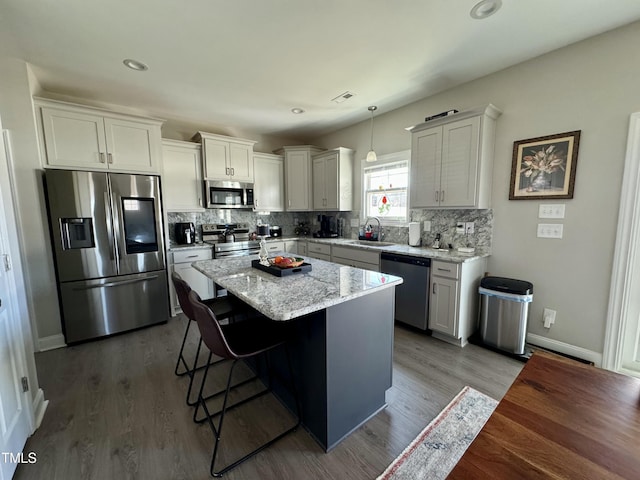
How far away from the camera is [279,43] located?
2209 mm

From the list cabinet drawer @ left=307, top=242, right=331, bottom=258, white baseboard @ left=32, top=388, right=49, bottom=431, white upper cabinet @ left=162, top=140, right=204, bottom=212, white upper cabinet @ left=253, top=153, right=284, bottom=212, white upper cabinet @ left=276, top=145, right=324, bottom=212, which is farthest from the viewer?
white upper cabinet @ left=276, top=145, right=324, bottom=212

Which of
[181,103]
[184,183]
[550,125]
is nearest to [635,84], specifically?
[550,125]

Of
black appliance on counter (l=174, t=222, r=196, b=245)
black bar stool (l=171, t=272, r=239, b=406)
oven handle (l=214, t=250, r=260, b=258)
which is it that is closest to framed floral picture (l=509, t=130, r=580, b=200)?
black bar stool (l=171, t=272, r=239, b=406)

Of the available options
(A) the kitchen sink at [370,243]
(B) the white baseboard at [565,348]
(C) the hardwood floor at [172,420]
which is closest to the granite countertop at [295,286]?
(C) the hardwood floor at [172,420]

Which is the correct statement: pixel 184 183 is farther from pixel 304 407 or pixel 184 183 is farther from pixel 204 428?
pixel 304 407

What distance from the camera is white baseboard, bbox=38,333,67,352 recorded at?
270 centimetres

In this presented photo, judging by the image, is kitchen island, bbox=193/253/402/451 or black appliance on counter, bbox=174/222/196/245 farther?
black appliance on counter, bbox=174/222/196/245

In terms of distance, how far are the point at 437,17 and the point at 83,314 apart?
167 inches

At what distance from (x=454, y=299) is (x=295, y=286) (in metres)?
1.79

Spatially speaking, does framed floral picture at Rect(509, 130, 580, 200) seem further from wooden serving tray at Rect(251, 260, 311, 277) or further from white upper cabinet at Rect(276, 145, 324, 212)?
white upper cabinet at Rect(276, 145, 324, 212)

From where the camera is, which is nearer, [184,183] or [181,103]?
[181,103]

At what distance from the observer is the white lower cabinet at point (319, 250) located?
406cm

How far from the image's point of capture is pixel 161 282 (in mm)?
3252

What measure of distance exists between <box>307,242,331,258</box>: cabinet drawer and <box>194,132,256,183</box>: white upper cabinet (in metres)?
1.44
